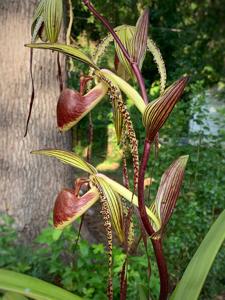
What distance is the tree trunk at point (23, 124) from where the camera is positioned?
2.29 m

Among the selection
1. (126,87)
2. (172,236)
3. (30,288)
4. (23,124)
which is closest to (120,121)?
(126,87)

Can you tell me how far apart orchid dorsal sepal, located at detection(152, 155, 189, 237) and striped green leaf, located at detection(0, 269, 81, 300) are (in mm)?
260

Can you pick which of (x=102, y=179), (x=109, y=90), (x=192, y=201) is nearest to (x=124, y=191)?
(x=102, y=179)

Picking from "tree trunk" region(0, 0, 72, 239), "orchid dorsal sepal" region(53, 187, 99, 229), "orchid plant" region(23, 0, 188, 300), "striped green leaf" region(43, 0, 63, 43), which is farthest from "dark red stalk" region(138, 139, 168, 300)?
"tree trunk" region(0, 0, 72, 239)

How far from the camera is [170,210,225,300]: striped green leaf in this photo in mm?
918

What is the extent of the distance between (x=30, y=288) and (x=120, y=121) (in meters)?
0.41

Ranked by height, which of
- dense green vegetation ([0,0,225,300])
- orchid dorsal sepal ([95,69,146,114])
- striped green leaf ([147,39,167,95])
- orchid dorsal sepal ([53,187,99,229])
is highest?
striped green leaf ([147,39,167,95])

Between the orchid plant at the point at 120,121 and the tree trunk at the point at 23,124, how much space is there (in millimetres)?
1393

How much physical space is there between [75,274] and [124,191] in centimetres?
87

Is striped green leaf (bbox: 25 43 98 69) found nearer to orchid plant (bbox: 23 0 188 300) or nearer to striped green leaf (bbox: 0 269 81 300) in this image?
orchid plant (bbox: 23 0 188 300)

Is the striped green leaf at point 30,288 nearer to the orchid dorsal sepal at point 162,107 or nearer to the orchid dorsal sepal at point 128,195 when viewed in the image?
the orchid dorsal sepal at point 128,195

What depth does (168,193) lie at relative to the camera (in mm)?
973

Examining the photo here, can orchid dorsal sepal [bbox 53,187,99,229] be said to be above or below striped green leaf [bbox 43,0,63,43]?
below

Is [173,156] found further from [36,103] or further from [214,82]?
[214,82]
